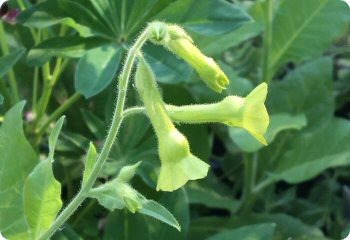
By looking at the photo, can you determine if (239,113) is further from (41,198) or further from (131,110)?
(41,198)

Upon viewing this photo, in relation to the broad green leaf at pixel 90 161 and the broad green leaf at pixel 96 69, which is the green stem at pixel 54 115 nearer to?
the broad green leaf at pixel 96 69

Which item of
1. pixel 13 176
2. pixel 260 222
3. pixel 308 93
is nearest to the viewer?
pixel 13 176

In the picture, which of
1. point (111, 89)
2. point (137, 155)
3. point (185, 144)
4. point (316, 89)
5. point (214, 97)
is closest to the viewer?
point (185, 144)

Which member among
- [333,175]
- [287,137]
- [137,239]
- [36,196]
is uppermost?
[36,196]

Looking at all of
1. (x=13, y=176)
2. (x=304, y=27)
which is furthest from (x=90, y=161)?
(x=304, y=27)

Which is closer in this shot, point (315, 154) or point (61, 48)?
point (61, 48)

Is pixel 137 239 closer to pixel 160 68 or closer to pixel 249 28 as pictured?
pixel 160 68

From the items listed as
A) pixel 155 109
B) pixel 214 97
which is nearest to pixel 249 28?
pixel 214 97
